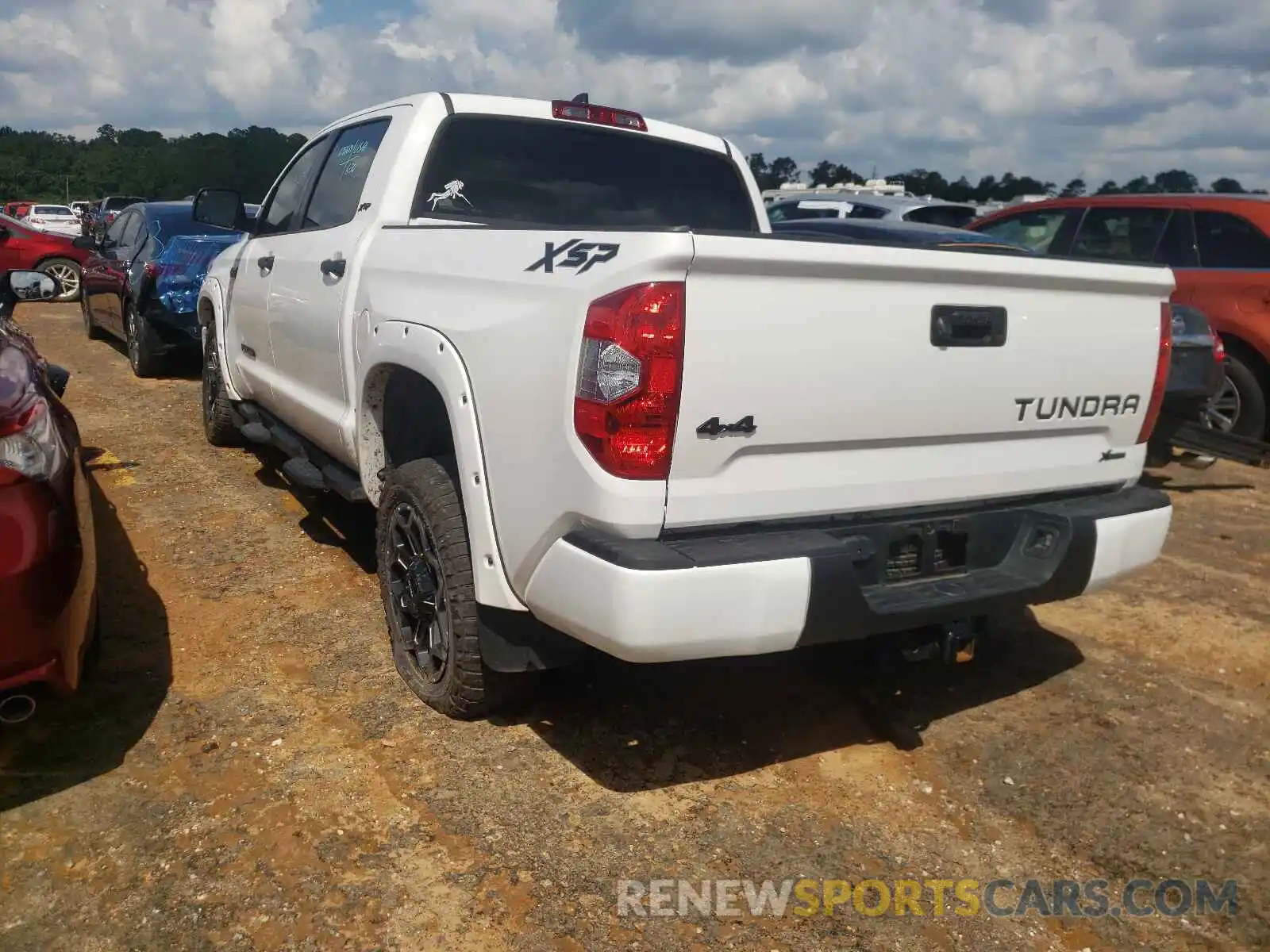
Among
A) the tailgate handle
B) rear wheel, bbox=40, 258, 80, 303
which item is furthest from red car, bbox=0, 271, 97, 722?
rear wheel, bbox=40, 258, 80, 303

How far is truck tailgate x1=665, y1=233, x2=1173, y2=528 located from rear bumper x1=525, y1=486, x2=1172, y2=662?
0.31 ft

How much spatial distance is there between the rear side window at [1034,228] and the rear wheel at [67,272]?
12.9 m

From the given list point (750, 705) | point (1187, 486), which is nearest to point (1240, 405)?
point (1187, 486)

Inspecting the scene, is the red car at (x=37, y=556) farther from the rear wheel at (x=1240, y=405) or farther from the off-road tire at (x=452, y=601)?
→ the rear wheel at (x=1240, y=405)

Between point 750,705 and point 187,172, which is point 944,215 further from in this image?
point 187,172

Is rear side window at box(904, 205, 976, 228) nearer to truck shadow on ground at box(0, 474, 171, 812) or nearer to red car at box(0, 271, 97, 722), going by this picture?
truck shadow on ground at box(0, 474, 171, 812)

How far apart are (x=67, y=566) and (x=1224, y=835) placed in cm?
329

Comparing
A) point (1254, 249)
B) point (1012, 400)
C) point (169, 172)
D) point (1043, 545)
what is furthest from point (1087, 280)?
point (169, 172)

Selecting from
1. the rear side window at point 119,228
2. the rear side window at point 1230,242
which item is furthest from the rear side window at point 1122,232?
the rear side window at point 119,228

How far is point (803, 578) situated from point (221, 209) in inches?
165

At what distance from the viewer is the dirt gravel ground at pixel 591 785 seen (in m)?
2.45

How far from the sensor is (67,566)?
2.81 m

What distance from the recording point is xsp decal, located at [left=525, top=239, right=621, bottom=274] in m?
2.42

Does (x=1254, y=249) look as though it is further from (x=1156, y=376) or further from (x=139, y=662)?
(x=139, y=662)
